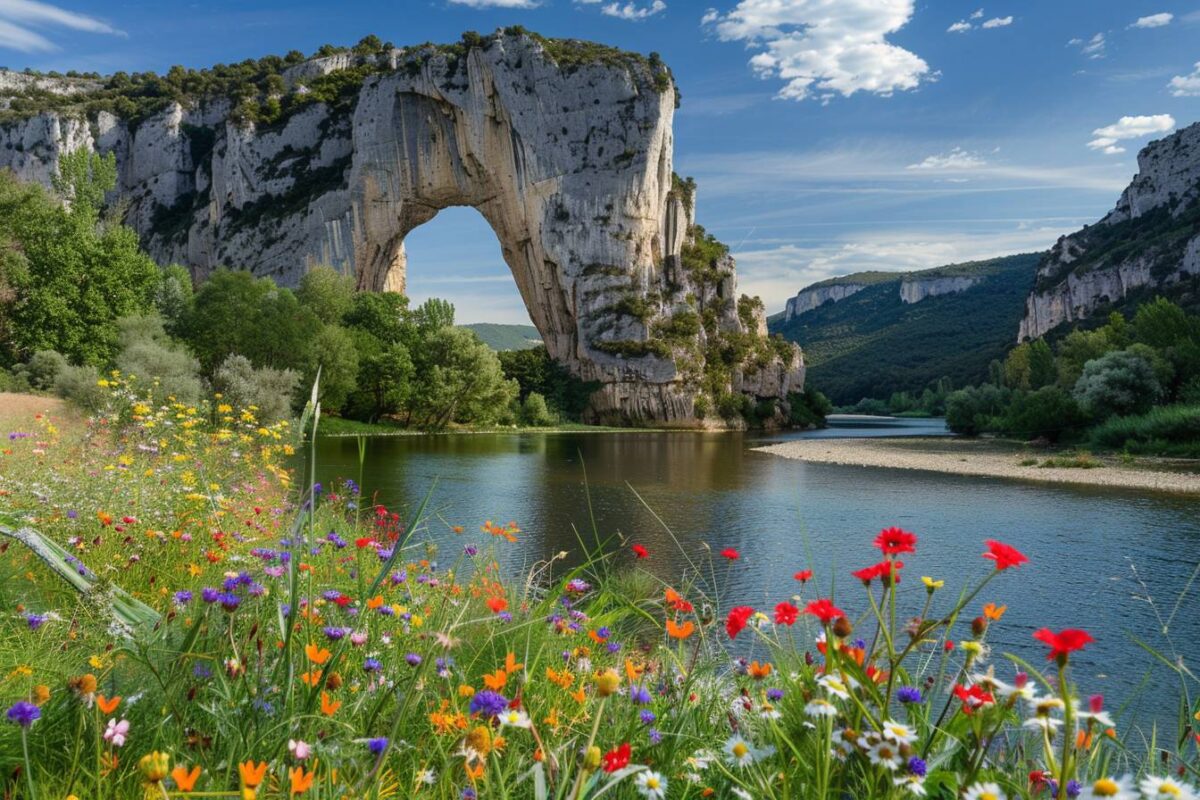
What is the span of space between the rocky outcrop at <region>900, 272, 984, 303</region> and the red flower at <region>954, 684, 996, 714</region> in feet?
603

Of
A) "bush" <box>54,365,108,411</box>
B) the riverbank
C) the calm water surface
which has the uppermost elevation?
"bush" <box>54,365,108,411</box>

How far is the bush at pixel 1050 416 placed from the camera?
40.8 metres

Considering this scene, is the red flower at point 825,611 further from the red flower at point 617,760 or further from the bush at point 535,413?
the bush at point 535,413

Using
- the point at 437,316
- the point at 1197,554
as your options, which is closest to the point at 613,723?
the point at 1197,554

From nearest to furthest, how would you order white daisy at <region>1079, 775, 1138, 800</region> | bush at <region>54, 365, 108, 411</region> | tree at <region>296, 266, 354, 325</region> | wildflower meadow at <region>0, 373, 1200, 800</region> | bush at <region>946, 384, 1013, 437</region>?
white daisy at <region>1079, 775, 1138, 800</region> → wildflower meadow at <region>0, 373, 1200, 800</region> → bush at <region>54, 365, 108, 411</region> → tree at <region>296, 266, 354, 325</region> → bush at <region>946, 384, 1013, 437</region>

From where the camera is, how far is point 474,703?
1646 mm

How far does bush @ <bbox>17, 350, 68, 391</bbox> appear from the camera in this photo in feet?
94.0

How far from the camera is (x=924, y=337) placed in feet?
461

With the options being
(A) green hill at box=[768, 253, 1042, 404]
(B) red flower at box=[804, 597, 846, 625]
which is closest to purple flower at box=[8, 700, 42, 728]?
(B) red flower at box=[804, 597, 846, 625]

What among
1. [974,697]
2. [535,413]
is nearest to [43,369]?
[974,697]

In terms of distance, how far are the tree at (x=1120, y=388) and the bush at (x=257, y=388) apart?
129 feet

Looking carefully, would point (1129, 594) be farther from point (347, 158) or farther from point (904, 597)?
point (347, 158)

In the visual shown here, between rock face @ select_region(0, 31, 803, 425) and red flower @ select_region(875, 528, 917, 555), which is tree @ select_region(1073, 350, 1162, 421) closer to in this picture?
rock face @ select_region(0, 31, 803, 425)

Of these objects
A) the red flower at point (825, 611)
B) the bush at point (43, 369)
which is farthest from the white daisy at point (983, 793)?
the bush at point (43, 369)
